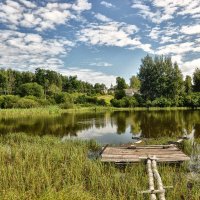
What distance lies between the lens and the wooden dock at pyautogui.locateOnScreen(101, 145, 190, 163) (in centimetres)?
1133

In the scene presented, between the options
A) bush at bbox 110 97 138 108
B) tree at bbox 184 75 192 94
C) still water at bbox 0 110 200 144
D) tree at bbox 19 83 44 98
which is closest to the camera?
still water at bbox 0 110 200 144

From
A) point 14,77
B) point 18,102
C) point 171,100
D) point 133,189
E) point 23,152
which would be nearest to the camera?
point 133,189

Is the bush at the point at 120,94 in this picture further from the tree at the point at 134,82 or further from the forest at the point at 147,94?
the tree at the point at 134,82

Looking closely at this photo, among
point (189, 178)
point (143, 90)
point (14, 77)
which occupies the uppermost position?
point (14, 77)

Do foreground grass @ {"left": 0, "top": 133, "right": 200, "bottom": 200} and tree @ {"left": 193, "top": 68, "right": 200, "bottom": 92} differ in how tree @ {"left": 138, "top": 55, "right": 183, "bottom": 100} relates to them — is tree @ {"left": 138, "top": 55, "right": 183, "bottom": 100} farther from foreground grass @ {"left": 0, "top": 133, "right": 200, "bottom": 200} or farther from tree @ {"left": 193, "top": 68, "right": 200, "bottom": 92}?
foreground grass @ {"left": 0, "top": 133, "right": 200, "bottom": 200}

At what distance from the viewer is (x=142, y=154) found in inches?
488

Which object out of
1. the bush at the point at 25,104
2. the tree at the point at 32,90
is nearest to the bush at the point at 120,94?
the tree at the point at 32,90

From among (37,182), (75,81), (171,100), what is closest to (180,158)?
(37,182)

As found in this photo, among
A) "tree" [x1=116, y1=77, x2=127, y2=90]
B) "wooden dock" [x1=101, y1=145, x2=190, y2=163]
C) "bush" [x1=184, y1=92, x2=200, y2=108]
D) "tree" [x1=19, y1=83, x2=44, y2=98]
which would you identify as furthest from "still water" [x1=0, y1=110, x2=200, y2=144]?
"tree" [x1=116, y1=77, x2=127, y2=90]

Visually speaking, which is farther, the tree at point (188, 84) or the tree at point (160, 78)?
the tree at point (188, 84)

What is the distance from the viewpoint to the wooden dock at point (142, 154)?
1133cm

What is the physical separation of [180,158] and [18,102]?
51.4 meters

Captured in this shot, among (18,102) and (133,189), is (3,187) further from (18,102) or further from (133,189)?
(18,102)

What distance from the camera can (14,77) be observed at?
101 m
